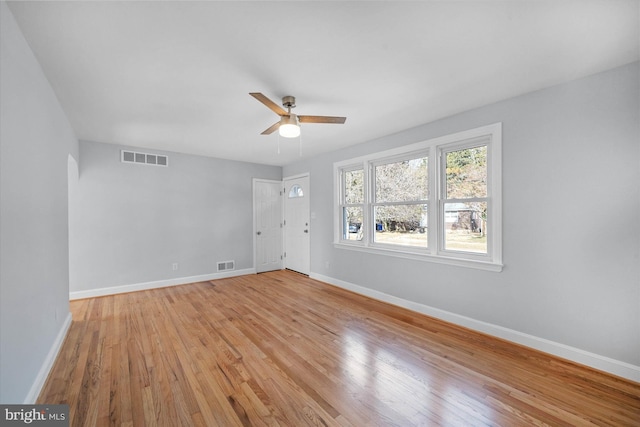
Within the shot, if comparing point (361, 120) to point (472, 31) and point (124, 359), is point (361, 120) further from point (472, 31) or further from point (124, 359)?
point (124, 359)

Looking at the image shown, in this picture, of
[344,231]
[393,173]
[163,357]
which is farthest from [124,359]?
[393,173]

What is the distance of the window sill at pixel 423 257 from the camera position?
280 centimetres

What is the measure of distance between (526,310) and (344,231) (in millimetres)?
2739

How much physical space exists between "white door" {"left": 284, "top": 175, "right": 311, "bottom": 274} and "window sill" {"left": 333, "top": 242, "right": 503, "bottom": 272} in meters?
1.10

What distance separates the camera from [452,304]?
3.09 m

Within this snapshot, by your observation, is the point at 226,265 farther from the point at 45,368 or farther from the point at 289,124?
the point at 289,124

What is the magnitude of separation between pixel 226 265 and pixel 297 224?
172 cm

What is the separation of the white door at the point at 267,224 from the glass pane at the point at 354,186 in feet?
6.83

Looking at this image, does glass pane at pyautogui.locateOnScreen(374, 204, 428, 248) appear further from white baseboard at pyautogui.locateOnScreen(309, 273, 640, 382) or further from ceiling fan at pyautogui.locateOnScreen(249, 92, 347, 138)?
ceiling fan at pyautogui.locateOnScreen(249, 92, 347, 138)

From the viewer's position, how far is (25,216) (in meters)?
1.73

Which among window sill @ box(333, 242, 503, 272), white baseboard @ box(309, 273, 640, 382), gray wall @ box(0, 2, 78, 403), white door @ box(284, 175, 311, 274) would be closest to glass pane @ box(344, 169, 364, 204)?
window sill @ box(333, 242, 503, 272)

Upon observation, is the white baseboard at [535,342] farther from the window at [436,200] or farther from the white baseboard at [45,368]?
the white baseboard at [45,368]

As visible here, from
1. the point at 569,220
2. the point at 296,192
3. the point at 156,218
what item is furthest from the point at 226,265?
the point at 569,220

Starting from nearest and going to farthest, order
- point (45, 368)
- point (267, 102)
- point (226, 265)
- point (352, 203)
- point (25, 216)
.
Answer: point (25, 216) < point (45, 368) < point (267, 102) < point (352, 203) < point (226, 265)
